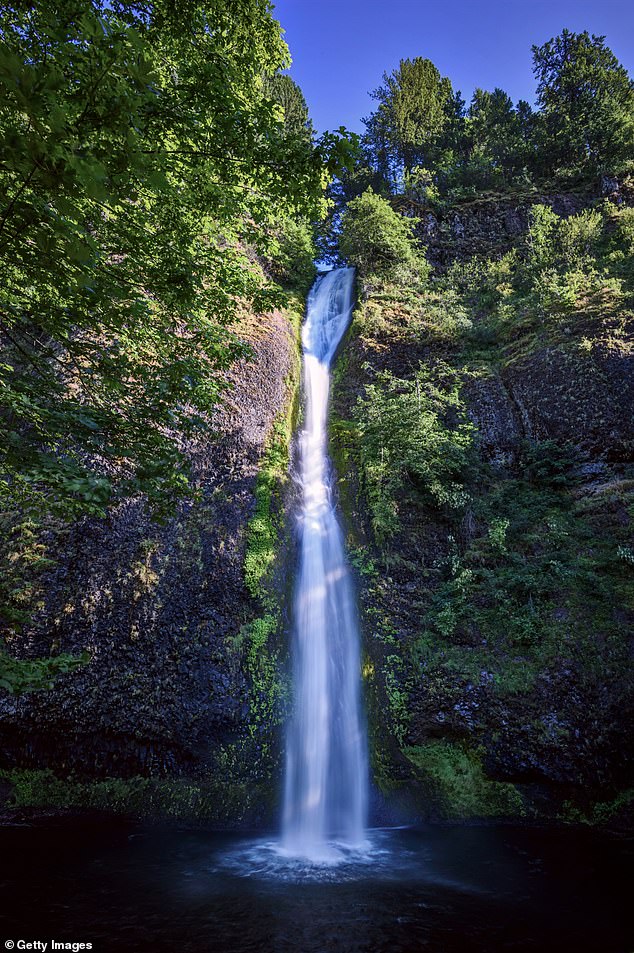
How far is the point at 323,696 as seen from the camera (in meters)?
8.74

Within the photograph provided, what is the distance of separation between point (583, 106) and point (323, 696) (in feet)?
100

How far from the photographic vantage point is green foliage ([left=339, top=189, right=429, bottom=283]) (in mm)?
17734

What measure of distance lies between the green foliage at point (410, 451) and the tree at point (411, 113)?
69.7 ft

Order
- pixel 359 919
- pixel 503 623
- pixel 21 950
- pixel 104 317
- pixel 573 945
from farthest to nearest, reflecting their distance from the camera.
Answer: pixel 503 623, pixel 359 919, pixel 573 945, pixel 21 950, pixel 104 317

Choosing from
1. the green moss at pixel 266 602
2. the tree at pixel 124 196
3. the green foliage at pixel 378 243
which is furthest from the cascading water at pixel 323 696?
the green foliage at pixel 378 243

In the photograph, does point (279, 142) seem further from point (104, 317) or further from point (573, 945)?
point (573, 945)

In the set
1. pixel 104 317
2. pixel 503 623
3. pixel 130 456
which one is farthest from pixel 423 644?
pixel 104 317

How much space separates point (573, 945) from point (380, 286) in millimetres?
17969

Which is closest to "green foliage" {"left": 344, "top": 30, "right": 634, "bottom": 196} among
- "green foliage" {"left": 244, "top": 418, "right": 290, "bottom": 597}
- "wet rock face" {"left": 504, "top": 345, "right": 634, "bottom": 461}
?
"wet rock face" {"left": 504, "top": 345, "right": 634, "bottom": 461}

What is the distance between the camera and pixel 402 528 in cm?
1077

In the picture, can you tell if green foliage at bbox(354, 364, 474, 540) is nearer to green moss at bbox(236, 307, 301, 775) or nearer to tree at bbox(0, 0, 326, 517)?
green moss at bbox(236, 307, 301, 775)

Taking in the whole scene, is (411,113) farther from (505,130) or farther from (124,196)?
(124,196)

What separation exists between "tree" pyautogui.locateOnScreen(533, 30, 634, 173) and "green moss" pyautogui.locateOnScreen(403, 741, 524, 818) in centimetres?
2610

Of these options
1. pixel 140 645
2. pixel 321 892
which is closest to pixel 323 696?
pixel 321 892
